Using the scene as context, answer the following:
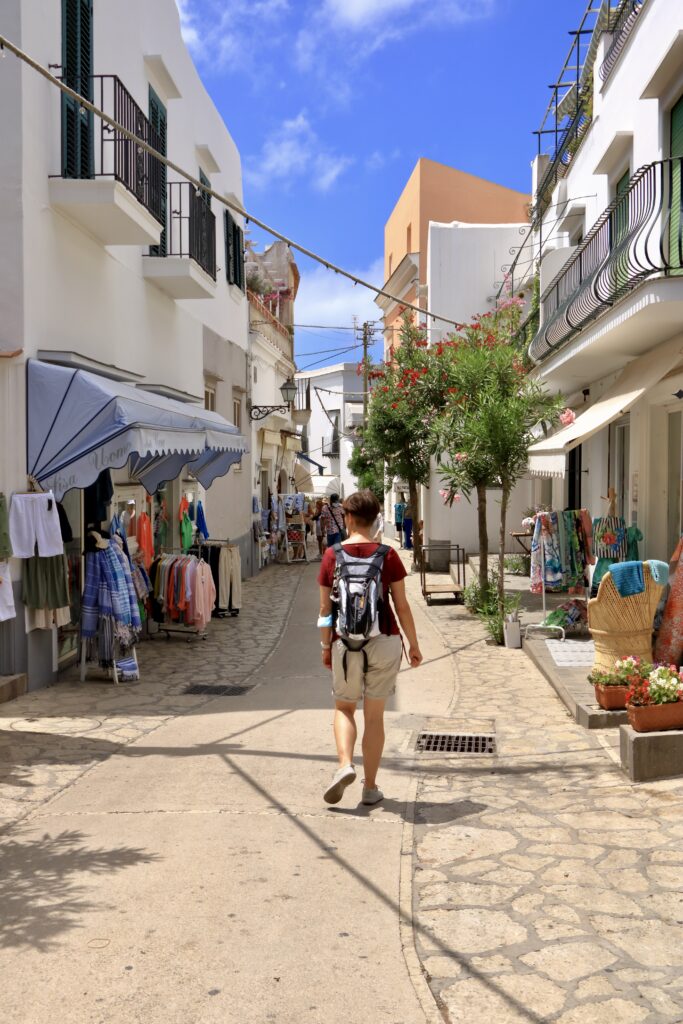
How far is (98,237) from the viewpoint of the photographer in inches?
395

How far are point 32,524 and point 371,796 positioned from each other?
423 cm

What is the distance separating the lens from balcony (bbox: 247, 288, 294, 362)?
2259 centimetres

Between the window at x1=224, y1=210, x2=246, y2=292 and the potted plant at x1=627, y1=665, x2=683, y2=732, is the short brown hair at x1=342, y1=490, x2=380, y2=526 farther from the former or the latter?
the window at x1=224, y1=210, x2=246, y2=292

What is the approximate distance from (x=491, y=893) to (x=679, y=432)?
776 cm

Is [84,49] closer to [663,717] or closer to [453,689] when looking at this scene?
[453,689]

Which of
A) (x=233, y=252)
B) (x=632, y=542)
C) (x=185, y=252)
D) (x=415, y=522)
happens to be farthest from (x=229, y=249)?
(x=632, y=542)

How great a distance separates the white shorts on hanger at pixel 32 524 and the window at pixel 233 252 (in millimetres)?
10535

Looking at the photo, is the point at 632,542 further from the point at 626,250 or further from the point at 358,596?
the point at 358,596

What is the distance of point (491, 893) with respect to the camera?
4.30m

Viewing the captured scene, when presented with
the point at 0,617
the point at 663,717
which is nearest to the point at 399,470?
the point at 0,617

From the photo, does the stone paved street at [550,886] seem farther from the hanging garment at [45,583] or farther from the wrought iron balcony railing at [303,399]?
the wrought iron balcony railing at [303,399]

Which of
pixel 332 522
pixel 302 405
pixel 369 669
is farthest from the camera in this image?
pixel 302 405

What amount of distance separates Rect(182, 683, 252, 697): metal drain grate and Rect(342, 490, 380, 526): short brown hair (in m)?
3.77

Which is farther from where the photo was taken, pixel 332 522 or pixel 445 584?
pixel 332 522
